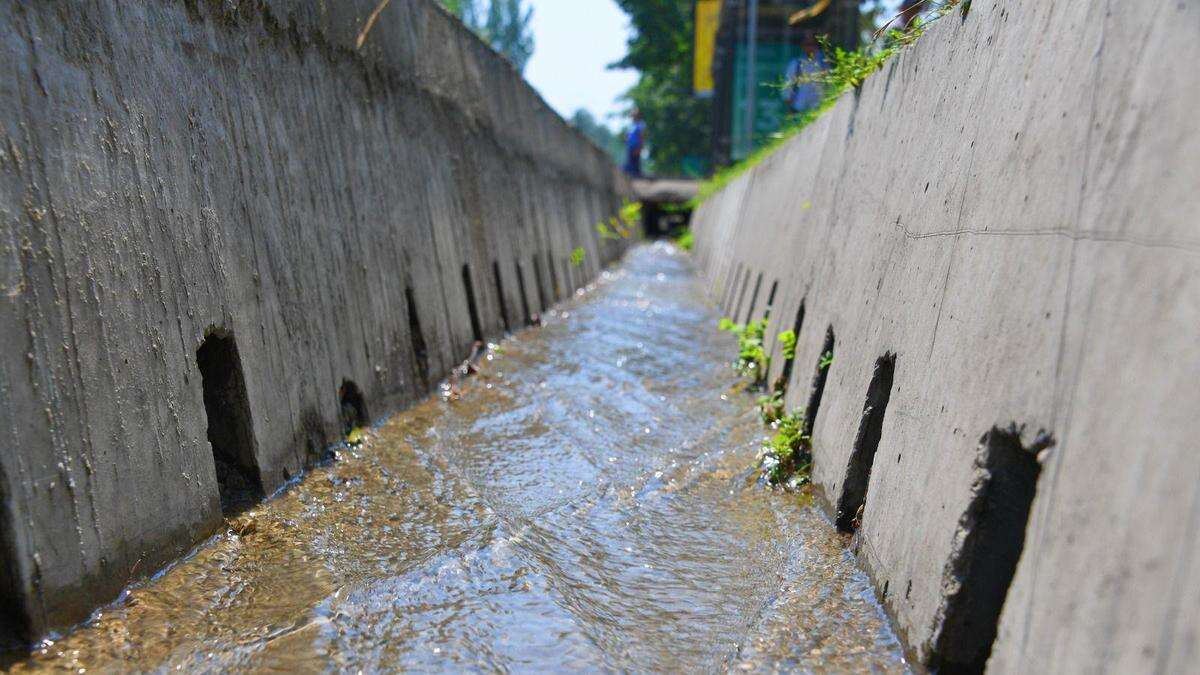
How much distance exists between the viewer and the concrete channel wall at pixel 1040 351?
4.61 feet

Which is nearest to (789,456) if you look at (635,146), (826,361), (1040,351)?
(826,361)

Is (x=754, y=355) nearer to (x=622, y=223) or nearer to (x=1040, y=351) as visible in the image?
(x=1040, y=351)

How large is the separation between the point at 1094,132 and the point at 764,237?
6.03 m

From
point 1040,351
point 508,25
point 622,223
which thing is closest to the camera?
point 1040,351

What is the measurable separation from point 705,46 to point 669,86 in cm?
1072

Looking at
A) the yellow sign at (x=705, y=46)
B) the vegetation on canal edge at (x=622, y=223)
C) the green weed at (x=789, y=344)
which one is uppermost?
the yellow sign at (x=705, y=46)

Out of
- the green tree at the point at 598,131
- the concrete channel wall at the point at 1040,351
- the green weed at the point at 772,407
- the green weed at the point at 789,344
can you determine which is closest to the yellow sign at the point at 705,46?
the green weed at the point at 789,344

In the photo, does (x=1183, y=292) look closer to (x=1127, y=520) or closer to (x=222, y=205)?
(x=1127, y=520)

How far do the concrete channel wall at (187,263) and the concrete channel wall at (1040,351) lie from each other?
6.70ft

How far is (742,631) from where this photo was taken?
2488mm

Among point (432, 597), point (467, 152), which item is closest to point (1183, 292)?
point (432, 597)

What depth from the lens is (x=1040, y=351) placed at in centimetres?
182

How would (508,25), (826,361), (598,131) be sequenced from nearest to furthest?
1. (826,361)
2. (508,25)
3. (598,131)

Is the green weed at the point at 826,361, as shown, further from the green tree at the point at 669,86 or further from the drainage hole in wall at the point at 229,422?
the green tree at the point at 669,86
